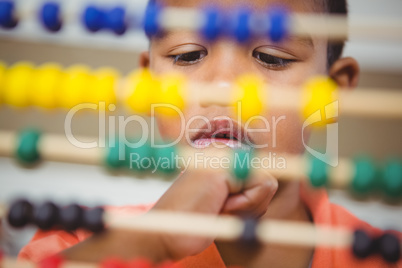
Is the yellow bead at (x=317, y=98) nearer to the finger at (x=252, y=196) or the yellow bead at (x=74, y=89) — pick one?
the finger at (x=252, y=196)

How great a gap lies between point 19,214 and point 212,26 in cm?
30

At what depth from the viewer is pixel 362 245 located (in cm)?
47

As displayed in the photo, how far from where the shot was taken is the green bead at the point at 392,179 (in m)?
0.44

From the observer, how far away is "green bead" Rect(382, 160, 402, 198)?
444 millimetres

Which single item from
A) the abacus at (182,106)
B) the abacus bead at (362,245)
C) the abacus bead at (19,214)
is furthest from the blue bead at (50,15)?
the abacus bead at (362,245)

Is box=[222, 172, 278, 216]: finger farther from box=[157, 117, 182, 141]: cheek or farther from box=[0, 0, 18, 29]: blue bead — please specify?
box=[0, 0, 18, 29]: blue bead

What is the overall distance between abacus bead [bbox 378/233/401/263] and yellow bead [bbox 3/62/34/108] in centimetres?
44

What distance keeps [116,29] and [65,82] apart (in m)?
0.09

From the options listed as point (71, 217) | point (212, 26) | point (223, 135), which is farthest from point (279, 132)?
point (71, 217)

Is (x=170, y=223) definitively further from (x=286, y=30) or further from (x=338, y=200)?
(x=338, y=200)

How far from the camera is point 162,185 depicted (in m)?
1.14

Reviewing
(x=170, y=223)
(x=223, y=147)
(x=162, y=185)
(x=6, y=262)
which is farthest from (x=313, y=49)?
(x=162, y=185)

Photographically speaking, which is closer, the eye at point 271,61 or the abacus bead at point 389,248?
the abacus bead at point 389,248

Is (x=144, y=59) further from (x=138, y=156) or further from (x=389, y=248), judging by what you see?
(x=389, y=248)
